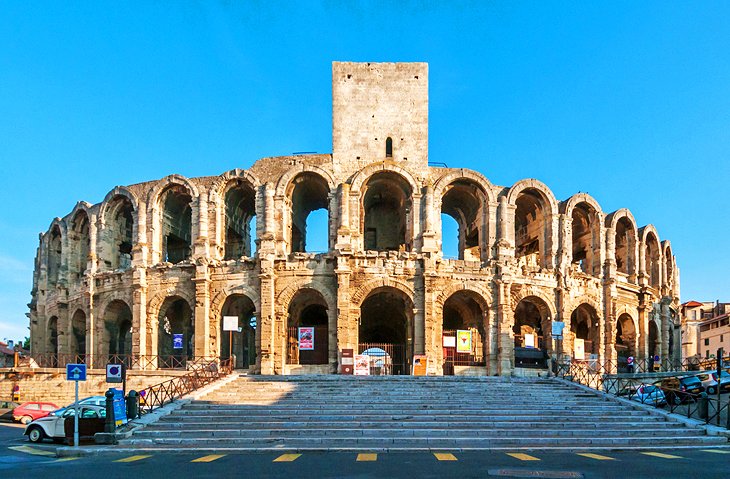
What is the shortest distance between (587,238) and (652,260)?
7052 millimetres

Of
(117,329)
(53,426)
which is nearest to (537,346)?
(117,329)

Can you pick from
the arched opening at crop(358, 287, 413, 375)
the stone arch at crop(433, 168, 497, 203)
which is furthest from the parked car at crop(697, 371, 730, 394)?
the arched opening at crop(358, 287, 413, 375)

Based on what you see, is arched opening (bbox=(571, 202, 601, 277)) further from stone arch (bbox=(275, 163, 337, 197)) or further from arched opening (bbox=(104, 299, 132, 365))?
arched opening (bbox=(104, 299, 132, 365))

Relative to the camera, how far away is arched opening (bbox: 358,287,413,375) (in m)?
32.6

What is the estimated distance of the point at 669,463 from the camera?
1397cm

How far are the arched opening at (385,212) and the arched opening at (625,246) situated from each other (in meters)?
14.1

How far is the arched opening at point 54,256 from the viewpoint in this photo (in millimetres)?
41625

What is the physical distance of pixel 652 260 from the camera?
42.0 metres

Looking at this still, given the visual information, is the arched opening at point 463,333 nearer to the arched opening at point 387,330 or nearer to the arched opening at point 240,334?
the arched opening at point 387,330

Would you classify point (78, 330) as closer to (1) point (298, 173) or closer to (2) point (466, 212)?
(1) point (298, 173)

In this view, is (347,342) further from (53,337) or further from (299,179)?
(53,337)

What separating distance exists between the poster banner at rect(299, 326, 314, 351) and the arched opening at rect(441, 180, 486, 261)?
1104 cm

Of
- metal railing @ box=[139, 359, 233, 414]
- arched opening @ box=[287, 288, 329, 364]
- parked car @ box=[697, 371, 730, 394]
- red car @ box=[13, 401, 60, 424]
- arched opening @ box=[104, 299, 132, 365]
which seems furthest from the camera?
arched opening @ box=[104, 299, 132, 365]

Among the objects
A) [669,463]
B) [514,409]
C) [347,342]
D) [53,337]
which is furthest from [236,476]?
[53,337]
